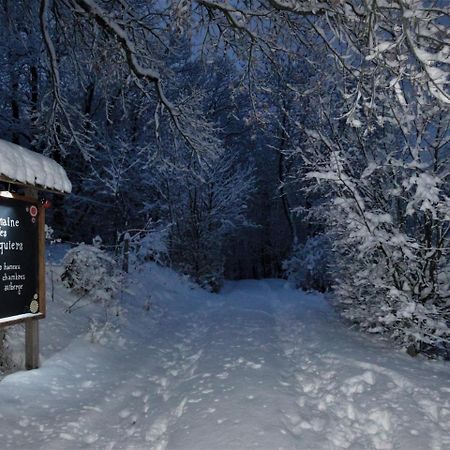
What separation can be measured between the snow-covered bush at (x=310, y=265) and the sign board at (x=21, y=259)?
12.9m

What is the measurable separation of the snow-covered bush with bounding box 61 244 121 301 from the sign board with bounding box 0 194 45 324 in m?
3.12

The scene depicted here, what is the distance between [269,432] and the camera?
3.71 meters

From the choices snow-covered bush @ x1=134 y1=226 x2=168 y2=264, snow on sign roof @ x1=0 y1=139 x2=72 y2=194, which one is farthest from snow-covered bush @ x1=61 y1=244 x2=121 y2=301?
snow on sign roof @ x1=0 y1=139 x2=72 y2=194

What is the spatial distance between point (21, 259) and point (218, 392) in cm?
278

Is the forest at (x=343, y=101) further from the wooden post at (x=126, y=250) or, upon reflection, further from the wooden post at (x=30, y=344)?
the wooden post at (x=30, y=344)

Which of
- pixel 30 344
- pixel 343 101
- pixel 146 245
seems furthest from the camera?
pixel 146 245

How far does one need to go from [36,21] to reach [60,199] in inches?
401

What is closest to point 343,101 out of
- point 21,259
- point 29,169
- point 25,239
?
point 29,169

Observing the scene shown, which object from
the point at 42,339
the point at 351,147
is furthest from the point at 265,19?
the point at 42,339

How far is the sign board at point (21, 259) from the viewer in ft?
16.8

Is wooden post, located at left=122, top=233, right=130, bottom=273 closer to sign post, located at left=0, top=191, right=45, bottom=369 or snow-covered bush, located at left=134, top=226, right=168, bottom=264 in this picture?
snow-covered bush, located at left=134, top=226, right=168, bottom=264

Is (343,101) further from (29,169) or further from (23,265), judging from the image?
(23,265)

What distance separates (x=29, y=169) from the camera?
511 cm

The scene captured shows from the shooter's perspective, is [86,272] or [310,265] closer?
[86,272]
